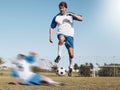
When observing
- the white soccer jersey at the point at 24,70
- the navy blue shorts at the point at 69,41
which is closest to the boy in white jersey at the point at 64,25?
the navy blue shorts at the point at 69,41

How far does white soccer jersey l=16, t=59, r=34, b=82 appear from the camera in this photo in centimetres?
994

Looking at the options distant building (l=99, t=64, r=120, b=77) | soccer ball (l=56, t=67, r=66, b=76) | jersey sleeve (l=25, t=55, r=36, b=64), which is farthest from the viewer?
distant building (l=99, t=64, r=120, b=77)

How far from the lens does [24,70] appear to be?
1014 centimetres

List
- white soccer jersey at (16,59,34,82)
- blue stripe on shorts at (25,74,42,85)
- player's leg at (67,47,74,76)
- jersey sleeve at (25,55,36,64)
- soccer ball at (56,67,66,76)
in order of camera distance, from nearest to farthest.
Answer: blue stripe on shorts at (25,74,42,85) < white soccer jersey at (16,59,34,82) < jersey sleeve at (25,55,36,64) < player's leg at (67,47,74,76) < soccer ball at (56,67,66,76)

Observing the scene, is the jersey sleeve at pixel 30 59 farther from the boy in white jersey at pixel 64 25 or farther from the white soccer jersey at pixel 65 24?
the white soccer jersey at pixel 65 24

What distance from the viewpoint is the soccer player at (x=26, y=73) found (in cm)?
971

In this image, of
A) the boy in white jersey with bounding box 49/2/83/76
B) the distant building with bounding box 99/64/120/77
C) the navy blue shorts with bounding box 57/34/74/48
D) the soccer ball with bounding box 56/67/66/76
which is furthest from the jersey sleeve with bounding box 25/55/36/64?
the distant building with bounding box 99/64/120/77

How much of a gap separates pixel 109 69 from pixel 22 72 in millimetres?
22340

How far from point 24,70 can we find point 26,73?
16 cm

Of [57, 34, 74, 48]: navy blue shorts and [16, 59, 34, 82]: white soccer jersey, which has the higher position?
[57, 34, 74, 48]: navy blue shorts

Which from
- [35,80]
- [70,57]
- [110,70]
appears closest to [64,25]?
[70,57]

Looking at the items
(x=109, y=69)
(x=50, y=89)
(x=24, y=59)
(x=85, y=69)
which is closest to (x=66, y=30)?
(x=24, y=59)

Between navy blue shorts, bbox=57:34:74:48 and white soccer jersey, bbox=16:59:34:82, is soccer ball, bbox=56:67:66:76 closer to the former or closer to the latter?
navy blue shorts, bbox=57:34:74:48

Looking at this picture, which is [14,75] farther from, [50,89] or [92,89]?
[92,89]
